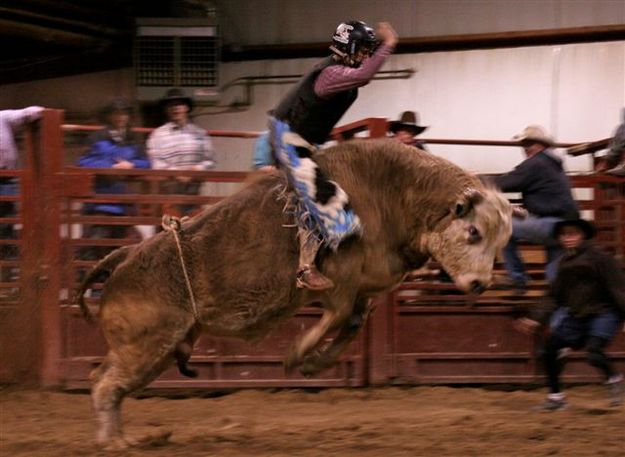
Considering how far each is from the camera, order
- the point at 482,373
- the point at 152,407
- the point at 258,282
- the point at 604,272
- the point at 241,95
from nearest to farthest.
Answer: the point at 258,282, the point at 604,272, the point at 152,407, the point at 482,373, the point at 241,95

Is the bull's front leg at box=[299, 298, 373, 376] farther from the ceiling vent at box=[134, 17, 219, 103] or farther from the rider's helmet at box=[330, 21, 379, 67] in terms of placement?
the ceiling vent at box=[134, 17, 219, 103]

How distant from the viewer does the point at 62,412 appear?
7445 mm

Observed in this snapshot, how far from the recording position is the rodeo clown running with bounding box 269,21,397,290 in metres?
5.61

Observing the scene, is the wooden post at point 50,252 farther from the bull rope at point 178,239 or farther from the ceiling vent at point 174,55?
the ceiling vent at point 174,55

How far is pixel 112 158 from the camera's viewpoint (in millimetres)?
8242

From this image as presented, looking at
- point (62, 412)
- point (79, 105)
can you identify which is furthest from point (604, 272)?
point (79, 105)

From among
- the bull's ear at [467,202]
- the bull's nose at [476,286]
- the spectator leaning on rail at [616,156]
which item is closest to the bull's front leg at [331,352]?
the bull's nose at [476,286]

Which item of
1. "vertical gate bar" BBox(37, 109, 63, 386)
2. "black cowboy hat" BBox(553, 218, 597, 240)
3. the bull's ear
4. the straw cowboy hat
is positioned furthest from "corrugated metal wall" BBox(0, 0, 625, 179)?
the bull's ear

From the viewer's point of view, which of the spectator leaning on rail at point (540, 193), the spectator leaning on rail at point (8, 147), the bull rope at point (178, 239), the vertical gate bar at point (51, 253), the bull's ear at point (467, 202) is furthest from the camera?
the spectator leaning on rail at point (8, 147)

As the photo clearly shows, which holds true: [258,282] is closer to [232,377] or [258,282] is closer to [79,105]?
[232,377]

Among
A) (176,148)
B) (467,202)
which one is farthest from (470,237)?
(176,148)

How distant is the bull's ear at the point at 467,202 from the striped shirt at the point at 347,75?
82 centimetres

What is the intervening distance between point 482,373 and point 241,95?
606 centimetres

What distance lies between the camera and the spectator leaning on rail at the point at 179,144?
8.38 m
